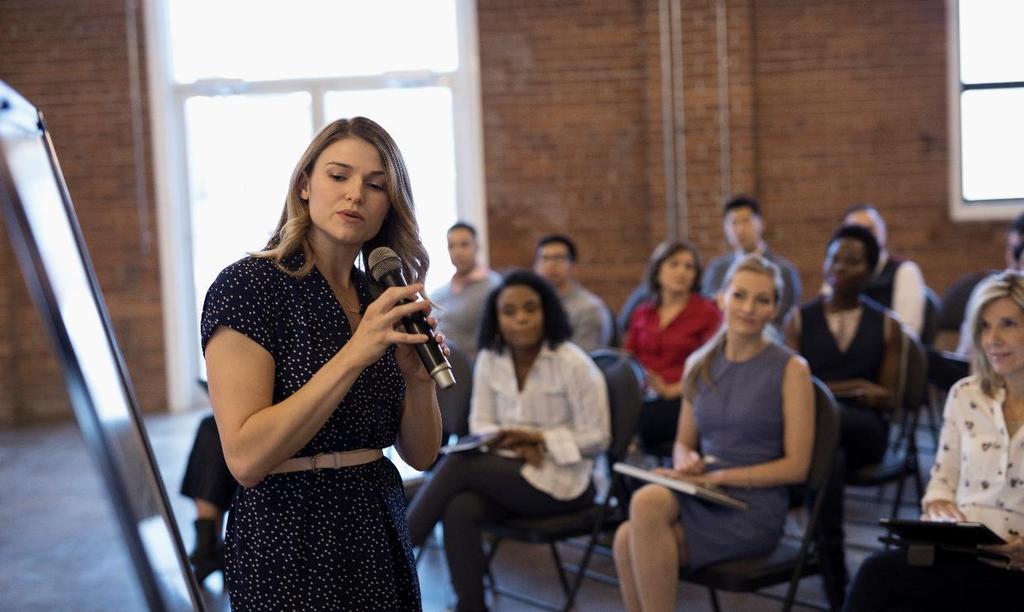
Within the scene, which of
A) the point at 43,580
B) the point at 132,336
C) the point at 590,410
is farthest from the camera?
the point at 132,336

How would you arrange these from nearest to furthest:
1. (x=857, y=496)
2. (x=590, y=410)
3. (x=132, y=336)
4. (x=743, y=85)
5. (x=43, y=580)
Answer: (x=590, y=410), (x=43, y=580), (x=857, y=496), (x=743, y=85), (x=132, y=336)

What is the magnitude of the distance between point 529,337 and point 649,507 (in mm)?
1118

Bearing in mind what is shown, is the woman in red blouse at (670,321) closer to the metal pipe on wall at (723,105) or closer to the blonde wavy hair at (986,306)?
the blonde wavy hair at (986,306)

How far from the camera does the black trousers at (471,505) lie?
404cm

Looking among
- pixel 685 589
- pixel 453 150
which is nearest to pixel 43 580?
pixel 685 589

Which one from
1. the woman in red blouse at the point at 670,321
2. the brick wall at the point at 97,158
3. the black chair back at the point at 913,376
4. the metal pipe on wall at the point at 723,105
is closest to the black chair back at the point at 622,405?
the woman in red blouse at the point at 670,321

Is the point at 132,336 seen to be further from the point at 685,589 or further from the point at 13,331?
the point at 685,589

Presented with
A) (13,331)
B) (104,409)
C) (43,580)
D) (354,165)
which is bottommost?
(43,580)

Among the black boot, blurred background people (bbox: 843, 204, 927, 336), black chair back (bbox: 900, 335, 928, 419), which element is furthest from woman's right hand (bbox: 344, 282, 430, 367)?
blurred background people (bbox: 843, 204, 927, 336)

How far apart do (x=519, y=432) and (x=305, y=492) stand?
2.45 m

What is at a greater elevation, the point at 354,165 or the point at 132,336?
the point at 354,165

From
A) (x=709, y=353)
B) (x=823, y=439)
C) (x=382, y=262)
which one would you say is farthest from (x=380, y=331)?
(x=709, y=353)

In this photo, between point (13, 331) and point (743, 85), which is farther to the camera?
point (13, 331)

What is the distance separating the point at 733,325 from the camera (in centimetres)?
393
